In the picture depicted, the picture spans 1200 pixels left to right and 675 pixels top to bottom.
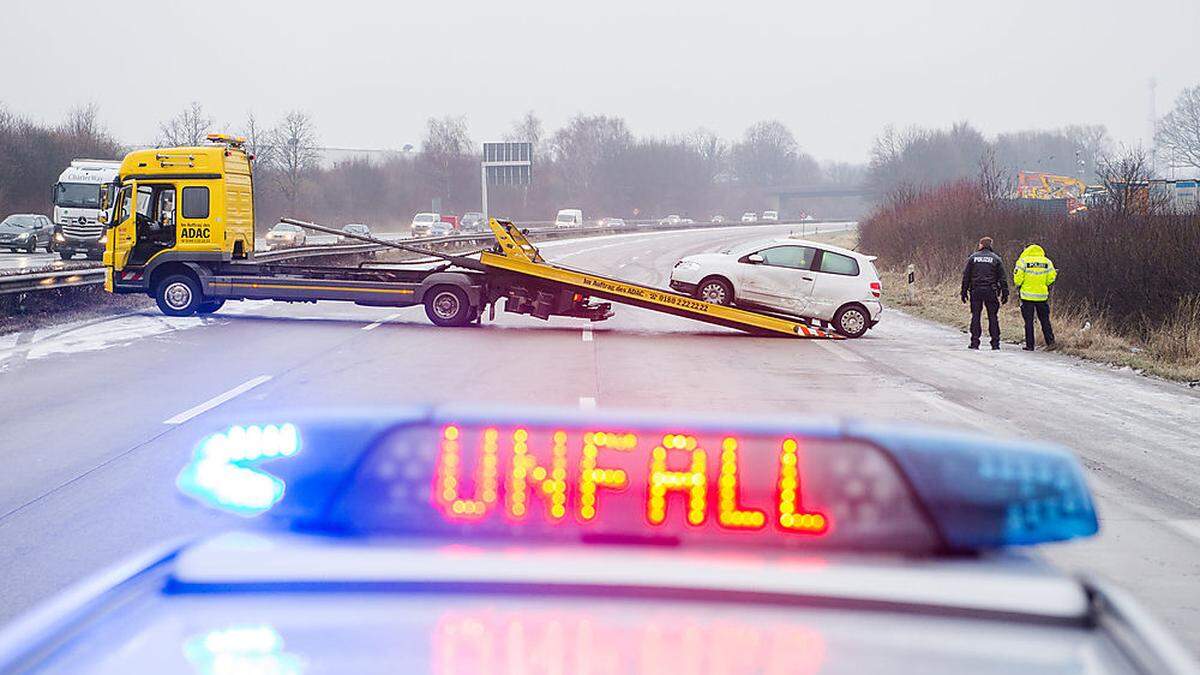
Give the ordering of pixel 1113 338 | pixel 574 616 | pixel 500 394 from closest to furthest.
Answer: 1. pixel 574 616
2. pixel 500 394
3. pixel 1113 338

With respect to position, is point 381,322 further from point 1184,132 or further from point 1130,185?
point 1184,132

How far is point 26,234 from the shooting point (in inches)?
1935

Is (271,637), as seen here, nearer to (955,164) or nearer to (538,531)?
(538,531)

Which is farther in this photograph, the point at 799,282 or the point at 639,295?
the point at 799,282

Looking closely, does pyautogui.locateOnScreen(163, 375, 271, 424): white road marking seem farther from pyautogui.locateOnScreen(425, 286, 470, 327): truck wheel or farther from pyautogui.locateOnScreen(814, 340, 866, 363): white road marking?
pyautogui.locateOnScreen(814, 340, 866, 363): white road marking

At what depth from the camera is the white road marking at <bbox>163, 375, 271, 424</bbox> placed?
37.2 feet

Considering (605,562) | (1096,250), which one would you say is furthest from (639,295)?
(605,562)

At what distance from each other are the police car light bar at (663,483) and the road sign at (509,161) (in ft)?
262

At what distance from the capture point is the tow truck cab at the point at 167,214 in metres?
23.4

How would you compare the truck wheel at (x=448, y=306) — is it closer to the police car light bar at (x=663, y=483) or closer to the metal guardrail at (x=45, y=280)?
the metal guardrail at (x=45, y=280)

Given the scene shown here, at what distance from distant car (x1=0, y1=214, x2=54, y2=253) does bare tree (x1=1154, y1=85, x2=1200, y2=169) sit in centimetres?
7095

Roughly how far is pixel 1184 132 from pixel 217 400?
89.4 metres

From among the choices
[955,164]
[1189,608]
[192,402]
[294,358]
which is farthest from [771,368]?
[955,164]

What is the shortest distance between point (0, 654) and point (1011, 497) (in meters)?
1.26
